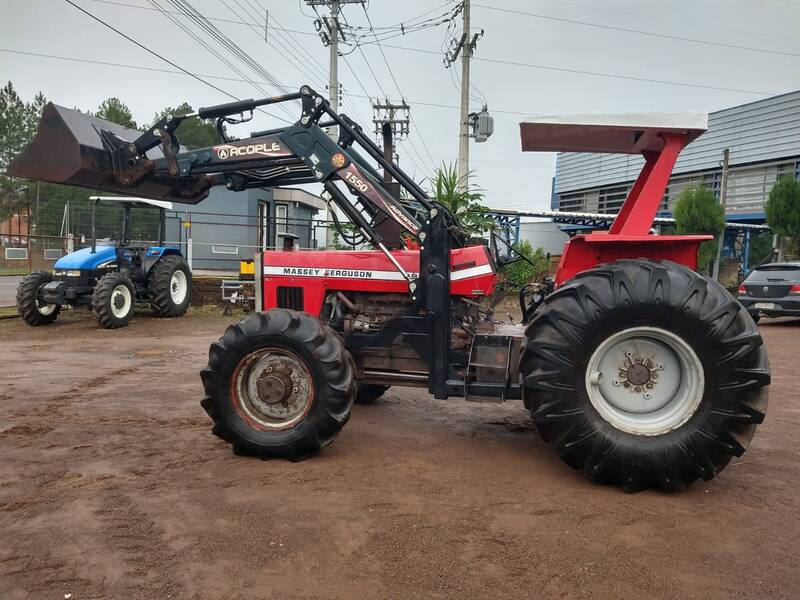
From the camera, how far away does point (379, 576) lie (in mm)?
2535

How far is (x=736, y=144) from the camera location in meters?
22.4

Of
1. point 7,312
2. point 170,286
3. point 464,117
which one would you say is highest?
point 464,117

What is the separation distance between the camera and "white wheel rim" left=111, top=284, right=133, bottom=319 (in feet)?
35.5

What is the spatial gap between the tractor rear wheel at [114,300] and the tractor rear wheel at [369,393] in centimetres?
683

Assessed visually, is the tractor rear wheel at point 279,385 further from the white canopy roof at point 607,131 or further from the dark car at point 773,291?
the dark car at point 773,291

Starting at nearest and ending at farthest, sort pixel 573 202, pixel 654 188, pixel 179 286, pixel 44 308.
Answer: pixel 654 188 → pixel 44 308 → pixel 179 286 → pixel 573 202

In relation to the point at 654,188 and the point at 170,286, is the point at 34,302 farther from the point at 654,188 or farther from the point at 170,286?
the point at 654,188

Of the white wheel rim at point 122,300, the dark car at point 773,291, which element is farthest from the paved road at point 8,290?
the dark car at point 773,291

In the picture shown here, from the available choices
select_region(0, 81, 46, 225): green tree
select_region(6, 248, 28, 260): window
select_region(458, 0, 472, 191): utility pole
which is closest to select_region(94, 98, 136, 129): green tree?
select_region(0, 81, 46, 225): green tree

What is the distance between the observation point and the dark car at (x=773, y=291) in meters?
12.0

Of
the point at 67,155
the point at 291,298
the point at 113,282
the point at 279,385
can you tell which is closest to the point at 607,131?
the point at 291,298

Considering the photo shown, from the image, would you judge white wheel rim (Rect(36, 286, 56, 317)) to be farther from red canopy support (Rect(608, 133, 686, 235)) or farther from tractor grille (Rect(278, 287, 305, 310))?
red canopy support (Rect(608, 133, 686, 235))

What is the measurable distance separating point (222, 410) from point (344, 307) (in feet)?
4.10

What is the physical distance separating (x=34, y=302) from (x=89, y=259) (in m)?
1.22
